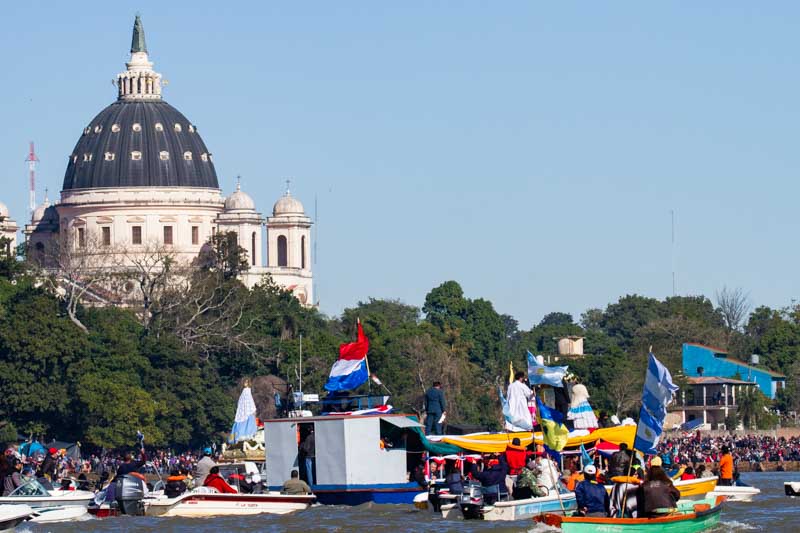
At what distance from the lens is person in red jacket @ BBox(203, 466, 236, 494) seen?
1858 inches

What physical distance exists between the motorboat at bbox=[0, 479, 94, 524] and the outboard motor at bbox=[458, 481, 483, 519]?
8043mm

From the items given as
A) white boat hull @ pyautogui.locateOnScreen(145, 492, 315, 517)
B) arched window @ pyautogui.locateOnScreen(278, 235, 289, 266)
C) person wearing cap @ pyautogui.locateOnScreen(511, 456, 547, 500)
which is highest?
arched window @ pyautogui.locateOnScreen(278, 235, 289, 266)

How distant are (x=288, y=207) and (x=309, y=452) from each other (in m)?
111

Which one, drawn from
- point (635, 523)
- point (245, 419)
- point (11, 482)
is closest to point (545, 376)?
point (11, 482)

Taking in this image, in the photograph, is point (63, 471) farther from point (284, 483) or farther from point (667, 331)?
point (667, 331)

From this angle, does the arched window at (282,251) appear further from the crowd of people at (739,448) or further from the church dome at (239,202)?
the crowd of people at (739,448)

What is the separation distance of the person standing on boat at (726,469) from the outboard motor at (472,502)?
797 centimetres

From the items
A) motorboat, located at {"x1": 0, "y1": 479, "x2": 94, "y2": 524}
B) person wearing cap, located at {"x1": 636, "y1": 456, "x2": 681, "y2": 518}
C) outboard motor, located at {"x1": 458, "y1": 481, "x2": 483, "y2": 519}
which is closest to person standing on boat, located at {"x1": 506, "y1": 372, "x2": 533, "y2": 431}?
outboard motor, located at {"x1": 458, "y1": 481, "x2": 483, "y2": 519}

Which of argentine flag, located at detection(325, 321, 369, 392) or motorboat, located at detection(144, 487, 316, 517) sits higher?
argentine flag, located at detection(325, 321, 369, 392)

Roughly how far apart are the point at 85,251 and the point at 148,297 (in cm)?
993

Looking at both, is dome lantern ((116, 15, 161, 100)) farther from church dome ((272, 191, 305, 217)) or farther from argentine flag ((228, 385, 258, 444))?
argentine flag ((228, 385, 258, 444))

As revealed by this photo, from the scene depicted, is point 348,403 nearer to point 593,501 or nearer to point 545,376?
point 545,376

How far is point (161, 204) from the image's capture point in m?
158

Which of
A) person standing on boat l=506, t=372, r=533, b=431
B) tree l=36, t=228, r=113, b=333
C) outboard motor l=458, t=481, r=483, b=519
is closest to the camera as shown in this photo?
outboard motor l=458, t=481, r=483, b=519
